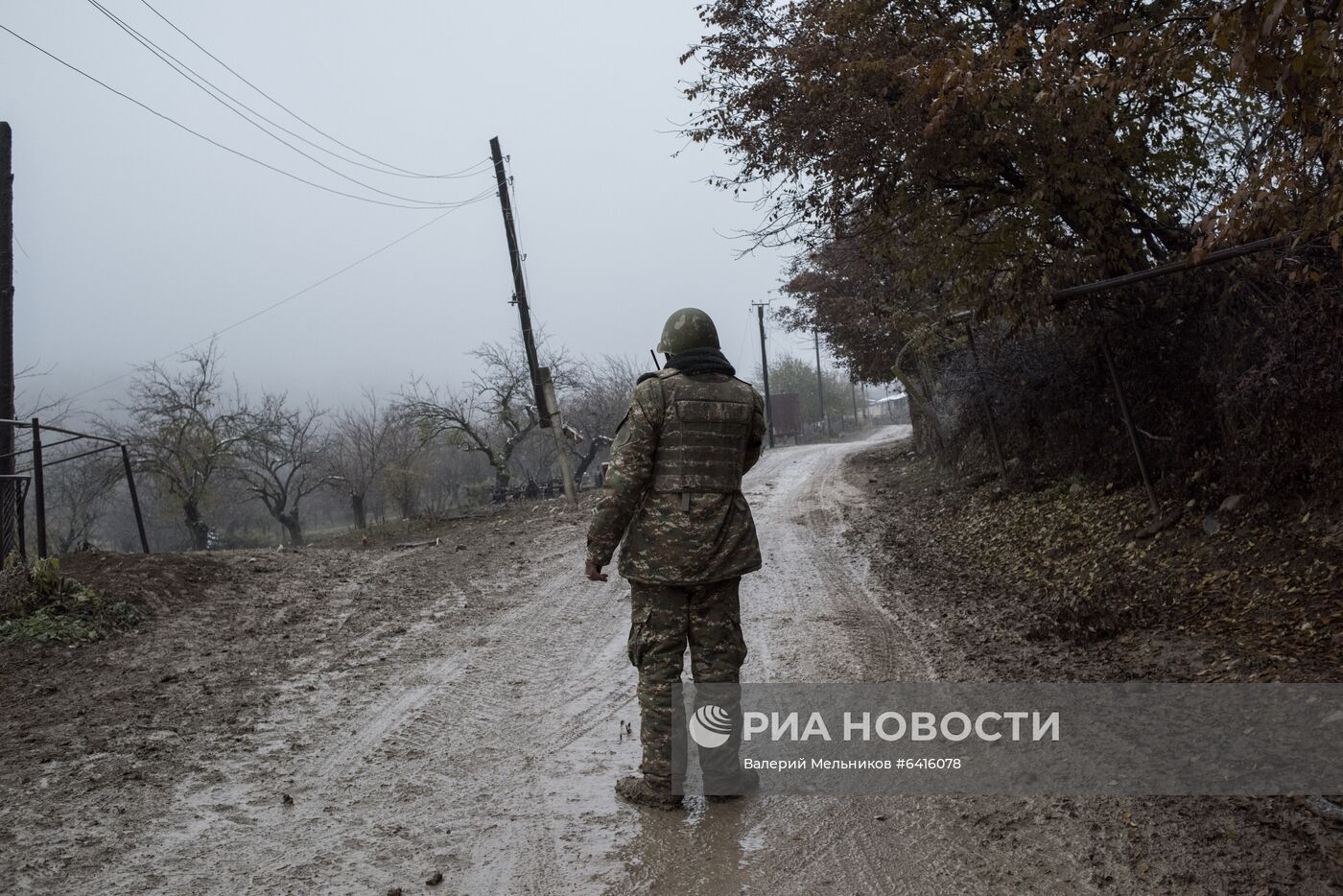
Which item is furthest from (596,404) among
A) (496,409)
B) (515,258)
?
(515,258)

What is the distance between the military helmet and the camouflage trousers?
106 centimetres

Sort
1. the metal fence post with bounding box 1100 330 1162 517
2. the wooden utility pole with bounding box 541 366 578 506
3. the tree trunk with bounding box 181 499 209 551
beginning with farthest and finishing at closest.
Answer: the tree trunk with bounding box 181 499 209 551, the wooden utility pole with bounding box 541 366 578 506, the metal fence post with bounding box 1100 330 1162 517

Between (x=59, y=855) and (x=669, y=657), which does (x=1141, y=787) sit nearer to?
(x=669, y=657)

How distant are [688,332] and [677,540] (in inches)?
36.7

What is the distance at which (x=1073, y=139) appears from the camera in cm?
738

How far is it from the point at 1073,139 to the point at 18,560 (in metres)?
9.82

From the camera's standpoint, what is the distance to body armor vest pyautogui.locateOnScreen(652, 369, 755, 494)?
13.2ft

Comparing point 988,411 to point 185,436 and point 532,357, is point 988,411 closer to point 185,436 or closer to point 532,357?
point 532,357

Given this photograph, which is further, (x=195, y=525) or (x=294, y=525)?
(x=294, y=525)

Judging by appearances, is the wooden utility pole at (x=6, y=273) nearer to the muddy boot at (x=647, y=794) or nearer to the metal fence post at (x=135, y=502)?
the metal fence post at (x=135, y=502)

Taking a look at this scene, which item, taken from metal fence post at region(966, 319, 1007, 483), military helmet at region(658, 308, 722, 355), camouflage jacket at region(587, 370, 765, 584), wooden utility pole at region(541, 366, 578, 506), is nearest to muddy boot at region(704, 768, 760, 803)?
camouflage jacket at region(587, 370, 765, 584)

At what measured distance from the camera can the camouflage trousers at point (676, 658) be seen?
13.0ft

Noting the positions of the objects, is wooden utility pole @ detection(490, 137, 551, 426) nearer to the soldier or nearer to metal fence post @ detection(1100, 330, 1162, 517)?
metal fence post @ detection(1100, 330, 1162, 517)

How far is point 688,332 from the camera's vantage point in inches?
162
